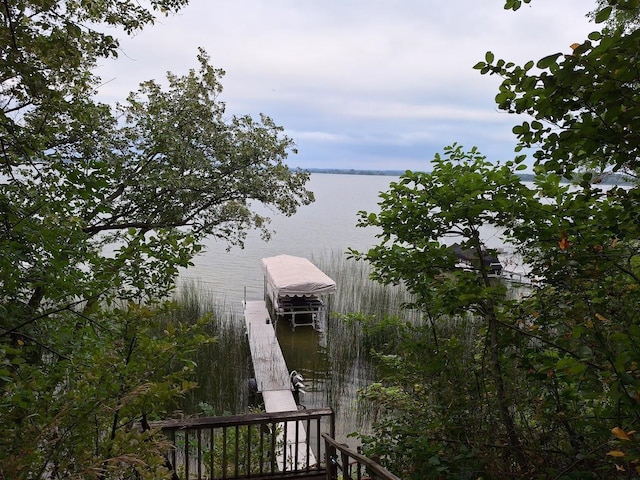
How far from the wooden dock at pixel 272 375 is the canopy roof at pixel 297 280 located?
1.01m

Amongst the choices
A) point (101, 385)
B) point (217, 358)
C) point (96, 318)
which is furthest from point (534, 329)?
point (217, 358)

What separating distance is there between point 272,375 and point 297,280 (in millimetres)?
3749

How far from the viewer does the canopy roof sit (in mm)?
11688

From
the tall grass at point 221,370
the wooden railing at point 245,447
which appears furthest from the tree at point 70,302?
the tall grass at point 221,370

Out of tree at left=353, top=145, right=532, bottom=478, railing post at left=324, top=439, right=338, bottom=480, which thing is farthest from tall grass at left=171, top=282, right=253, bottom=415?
tree at left=353, top=145, right=532, bottom=478

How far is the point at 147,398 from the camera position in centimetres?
193

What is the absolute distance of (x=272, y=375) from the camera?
336 inches

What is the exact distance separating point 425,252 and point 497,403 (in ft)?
3.30

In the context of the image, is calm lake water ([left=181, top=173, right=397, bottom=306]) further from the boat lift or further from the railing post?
the railing post

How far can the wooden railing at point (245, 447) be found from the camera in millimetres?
3293

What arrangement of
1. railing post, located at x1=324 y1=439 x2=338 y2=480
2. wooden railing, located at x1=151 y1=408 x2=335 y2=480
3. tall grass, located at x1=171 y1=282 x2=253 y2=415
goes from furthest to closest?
1. tall grass, located at x1=171 y1=282 x2=253 y2=415
2. wooden railing, located at x1=151 y1=408 x2=335 y2=480
3. railing post, located at x1=324 y1=439 x2=338 y2=480

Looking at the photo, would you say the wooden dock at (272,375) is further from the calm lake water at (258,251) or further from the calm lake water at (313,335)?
the calm lake water at (258,251)

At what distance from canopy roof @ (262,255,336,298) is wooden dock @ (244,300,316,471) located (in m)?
1.01

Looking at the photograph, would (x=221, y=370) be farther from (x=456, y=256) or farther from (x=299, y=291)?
(x=456, y=256)
